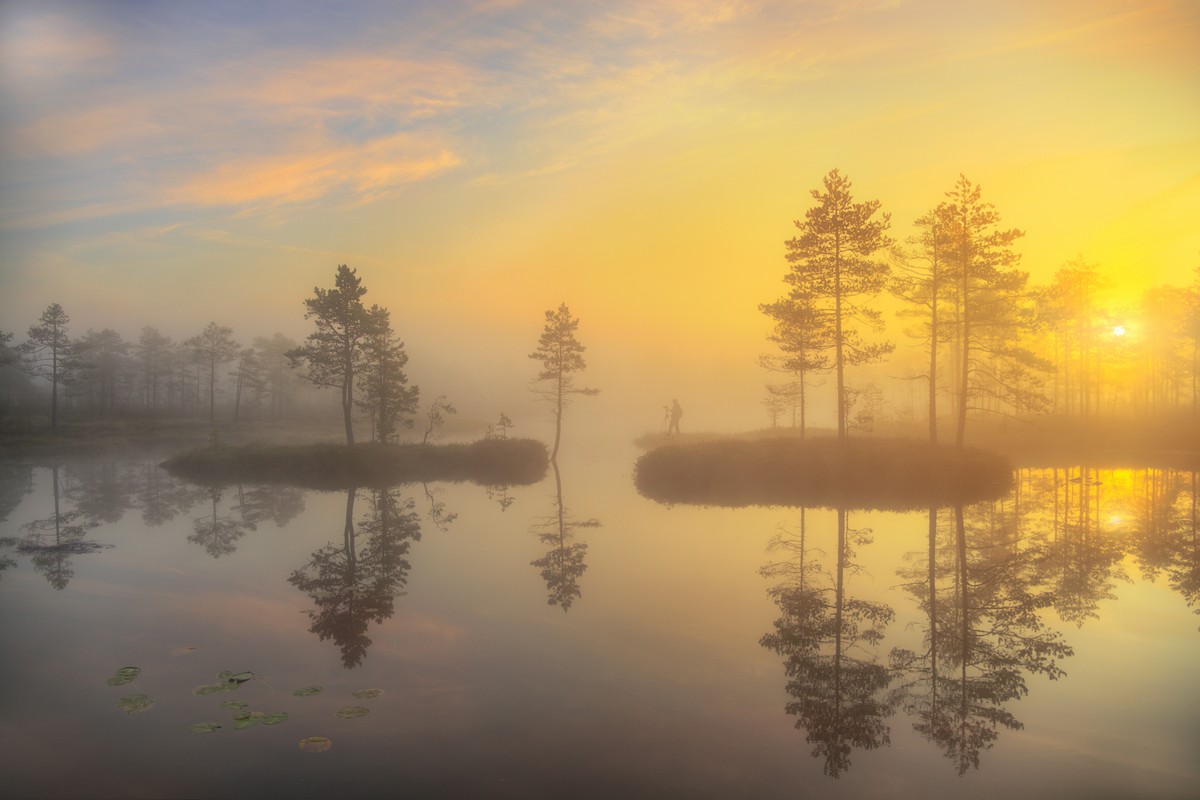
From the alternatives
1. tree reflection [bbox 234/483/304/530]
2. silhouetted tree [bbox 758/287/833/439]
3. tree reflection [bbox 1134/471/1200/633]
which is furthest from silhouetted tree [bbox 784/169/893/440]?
tree reflection [bbox 234/483/304/530]

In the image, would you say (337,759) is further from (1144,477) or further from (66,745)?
(1144,477)

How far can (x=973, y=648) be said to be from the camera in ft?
38.2

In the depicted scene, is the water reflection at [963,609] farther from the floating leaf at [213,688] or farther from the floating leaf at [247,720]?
the floating leaf at [213,688]

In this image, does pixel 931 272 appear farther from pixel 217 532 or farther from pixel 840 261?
pixel 217 532

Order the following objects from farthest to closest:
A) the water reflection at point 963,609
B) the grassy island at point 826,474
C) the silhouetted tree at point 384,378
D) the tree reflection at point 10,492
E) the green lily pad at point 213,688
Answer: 1. the silhouetted tree at point 384,378
2. the grassy island at point 826,474
3. the tree reflection at point 10,492
4. the green lily pad at point 213,688
5. the water reflection at point 963,609

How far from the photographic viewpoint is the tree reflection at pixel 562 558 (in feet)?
51.9

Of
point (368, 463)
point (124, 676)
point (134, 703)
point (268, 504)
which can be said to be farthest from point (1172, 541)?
point (368, 463)

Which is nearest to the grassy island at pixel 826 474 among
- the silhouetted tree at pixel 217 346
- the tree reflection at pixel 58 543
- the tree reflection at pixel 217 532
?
the tree reflection at pixel 217 532

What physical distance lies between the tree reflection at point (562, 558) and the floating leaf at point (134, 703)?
7345 mm

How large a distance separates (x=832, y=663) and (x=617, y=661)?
3494mm

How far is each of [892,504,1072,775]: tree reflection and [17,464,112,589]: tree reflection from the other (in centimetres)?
1945

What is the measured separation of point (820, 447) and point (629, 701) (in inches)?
1039

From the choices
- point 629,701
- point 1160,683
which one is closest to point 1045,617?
point 1160,683

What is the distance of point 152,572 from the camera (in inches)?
734
